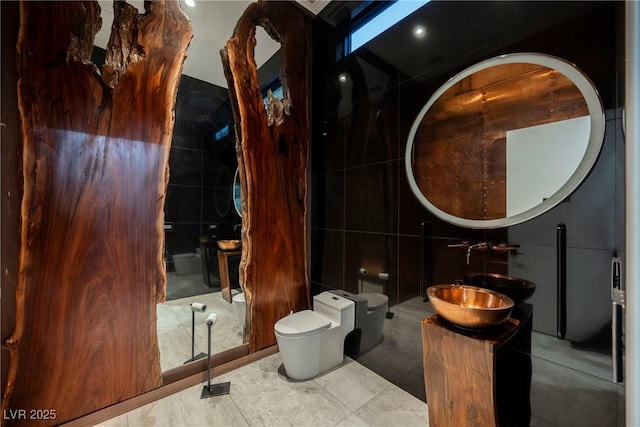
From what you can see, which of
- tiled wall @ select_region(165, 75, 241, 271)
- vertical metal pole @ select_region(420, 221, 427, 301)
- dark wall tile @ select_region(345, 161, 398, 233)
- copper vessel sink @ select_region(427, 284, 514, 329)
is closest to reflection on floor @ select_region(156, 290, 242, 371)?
tiled wall @ select_region(165, 75, 241, 271)

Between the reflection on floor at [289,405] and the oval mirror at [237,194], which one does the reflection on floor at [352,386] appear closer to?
the reflection on floor at [289,405]

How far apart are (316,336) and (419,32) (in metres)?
2.45

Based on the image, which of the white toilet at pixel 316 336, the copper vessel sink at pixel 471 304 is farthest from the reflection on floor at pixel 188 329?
the copper vessel sink at pixel 471 304

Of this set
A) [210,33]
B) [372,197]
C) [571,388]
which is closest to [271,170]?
[372,197]

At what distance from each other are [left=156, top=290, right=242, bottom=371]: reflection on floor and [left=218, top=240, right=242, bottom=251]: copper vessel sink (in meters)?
0.38

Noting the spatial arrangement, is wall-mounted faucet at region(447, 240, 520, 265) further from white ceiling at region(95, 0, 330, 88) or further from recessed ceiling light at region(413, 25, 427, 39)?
white ceiling at region(95, 0, 330, 88)

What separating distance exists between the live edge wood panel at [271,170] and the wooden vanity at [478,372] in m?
1.44

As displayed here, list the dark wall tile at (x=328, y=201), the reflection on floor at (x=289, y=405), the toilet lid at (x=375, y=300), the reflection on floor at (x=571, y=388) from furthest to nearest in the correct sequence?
the dark wall tile at (x=328, y=201) → the toilet lid at (x=375, y=300) → the reflection on floor at (x=289, y=405) → the reflection on floor at (x=571, y=388)

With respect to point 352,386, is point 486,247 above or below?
above

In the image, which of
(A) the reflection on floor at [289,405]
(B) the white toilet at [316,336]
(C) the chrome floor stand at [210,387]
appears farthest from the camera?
(B) the white toilet at [316,336]

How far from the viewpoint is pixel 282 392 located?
1.86 metres

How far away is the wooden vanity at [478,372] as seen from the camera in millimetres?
1132

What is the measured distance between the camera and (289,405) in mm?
1733

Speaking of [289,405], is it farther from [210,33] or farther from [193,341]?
[210,33]
